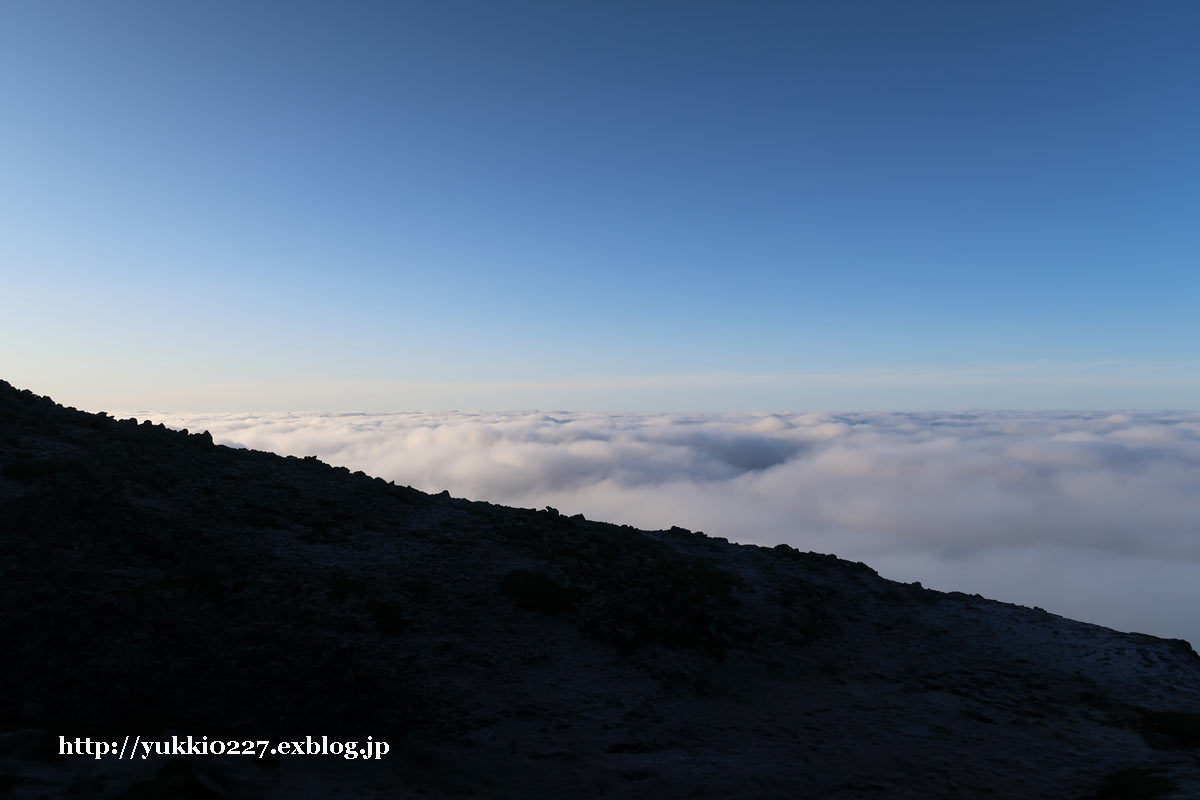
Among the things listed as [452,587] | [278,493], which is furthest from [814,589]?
[278,493]

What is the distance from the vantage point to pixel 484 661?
14.8m

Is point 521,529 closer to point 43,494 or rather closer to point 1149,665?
point 43,494

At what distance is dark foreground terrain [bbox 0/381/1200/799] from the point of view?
1097cm

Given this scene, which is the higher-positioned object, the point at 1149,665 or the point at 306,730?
the point at 306,730

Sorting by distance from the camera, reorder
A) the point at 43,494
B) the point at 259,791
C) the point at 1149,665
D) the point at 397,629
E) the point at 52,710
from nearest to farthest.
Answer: the point at 259,791, the point at 52,710, the point at 397,629, the point at 43,494, the point at 1149,665

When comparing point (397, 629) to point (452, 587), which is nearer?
point (397, 629)

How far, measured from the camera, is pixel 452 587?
1788 cm

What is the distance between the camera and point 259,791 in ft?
30.4

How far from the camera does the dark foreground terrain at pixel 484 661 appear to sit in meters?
11.0

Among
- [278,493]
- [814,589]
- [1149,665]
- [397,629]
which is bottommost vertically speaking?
[1149,665]

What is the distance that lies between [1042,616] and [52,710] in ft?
102

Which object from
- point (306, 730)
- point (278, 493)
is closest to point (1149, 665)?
point (306, 730)

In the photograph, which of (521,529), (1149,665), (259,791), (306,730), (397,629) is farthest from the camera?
(521,529)

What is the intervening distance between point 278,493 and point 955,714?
22.7 metres
